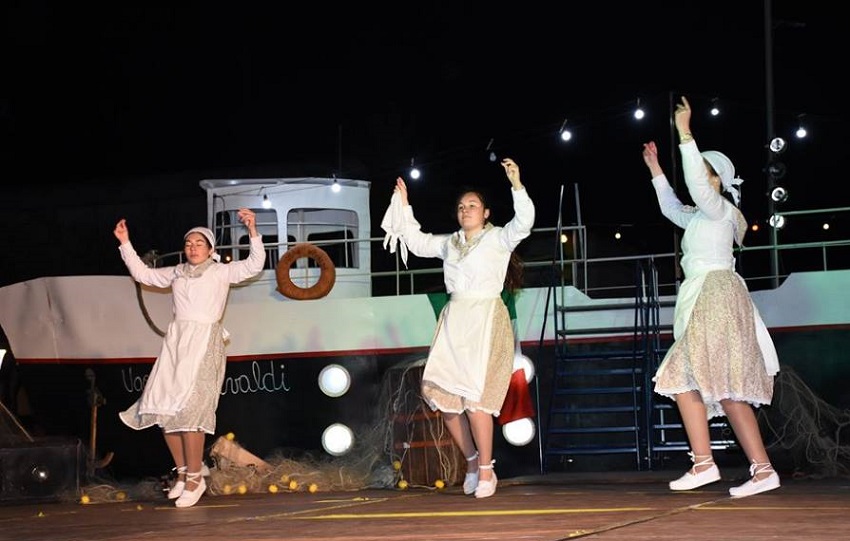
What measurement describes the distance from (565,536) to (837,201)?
16.7 meters

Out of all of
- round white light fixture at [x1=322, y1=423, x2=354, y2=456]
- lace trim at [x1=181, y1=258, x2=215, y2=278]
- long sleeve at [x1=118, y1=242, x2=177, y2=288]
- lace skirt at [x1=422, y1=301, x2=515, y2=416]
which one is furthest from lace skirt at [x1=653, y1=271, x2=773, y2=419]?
round white light fixture at [x1=322, y1=423, x2=354, y2=456]

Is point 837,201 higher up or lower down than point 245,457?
higher up

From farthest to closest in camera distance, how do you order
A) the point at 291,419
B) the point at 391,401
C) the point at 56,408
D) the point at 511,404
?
1. the point at 56,408
2. the point at 291,419
3. the point at 391,401
4. the point at 511,404

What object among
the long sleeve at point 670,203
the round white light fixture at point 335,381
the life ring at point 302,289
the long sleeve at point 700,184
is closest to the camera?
the long sleeve at point 700,184

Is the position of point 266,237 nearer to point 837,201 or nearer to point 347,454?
point 347,454

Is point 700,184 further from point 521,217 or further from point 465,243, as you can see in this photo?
point 465,243

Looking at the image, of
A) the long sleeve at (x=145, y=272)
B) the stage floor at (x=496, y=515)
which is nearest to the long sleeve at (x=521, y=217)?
the stage floor at (x=496, y=515)

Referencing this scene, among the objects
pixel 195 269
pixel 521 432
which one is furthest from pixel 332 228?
pixel 195 269

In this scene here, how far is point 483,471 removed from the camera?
6.07 meters

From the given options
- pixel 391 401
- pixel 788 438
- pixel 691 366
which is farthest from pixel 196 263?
pixel 788 438

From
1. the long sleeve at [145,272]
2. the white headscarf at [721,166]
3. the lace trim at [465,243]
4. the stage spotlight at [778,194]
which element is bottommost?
the long sleeve at [145,272]

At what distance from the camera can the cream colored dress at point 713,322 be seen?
5.56 metres

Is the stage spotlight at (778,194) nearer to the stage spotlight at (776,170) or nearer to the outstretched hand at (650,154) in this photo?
the stage spotlight at (776,170)

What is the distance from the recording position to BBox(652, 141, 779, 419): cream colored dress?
219 inches
